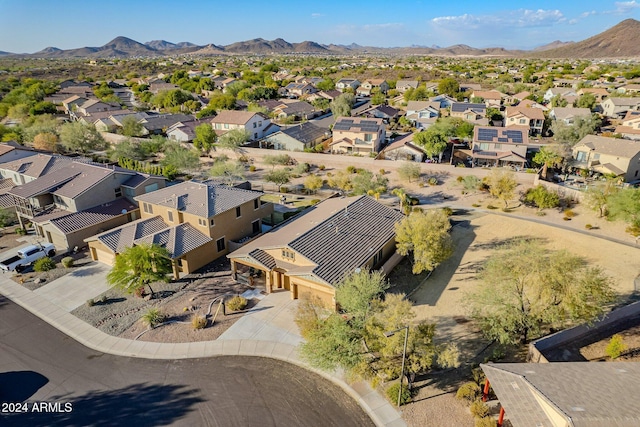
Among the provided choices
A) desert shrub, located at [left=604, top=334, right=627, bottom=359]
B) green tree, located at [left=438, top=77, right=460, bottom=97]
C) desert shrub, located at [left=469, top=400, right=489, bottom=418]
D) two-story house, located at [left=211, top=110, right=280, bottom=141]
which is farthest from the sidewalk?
green tree, located at [left=438, top=77, right=460, bottom=97]

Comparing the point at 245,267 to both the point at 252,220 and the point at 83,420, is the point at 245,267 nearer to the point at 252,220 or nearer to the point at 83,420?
the point at 252,220

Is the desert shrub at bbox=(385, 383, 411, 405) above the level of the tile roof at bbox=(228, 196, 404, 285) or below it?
below

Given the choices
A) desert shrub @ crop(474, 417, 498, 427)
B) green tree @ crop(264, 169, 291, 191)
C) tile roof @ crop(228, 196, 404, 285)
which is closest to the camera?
desert shrub @ crop(474, 417, 498, 427)

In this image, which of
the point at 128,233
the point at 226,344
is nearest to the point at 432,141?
the point at 128,233

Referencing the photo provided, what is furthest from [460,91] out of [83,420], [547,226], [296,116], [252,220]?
[83,420]

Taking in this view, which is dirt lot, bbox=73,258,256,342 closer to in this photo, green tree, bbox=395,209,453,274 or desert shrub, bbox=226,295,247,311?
desert shrub, bbox=226,295,247,311
